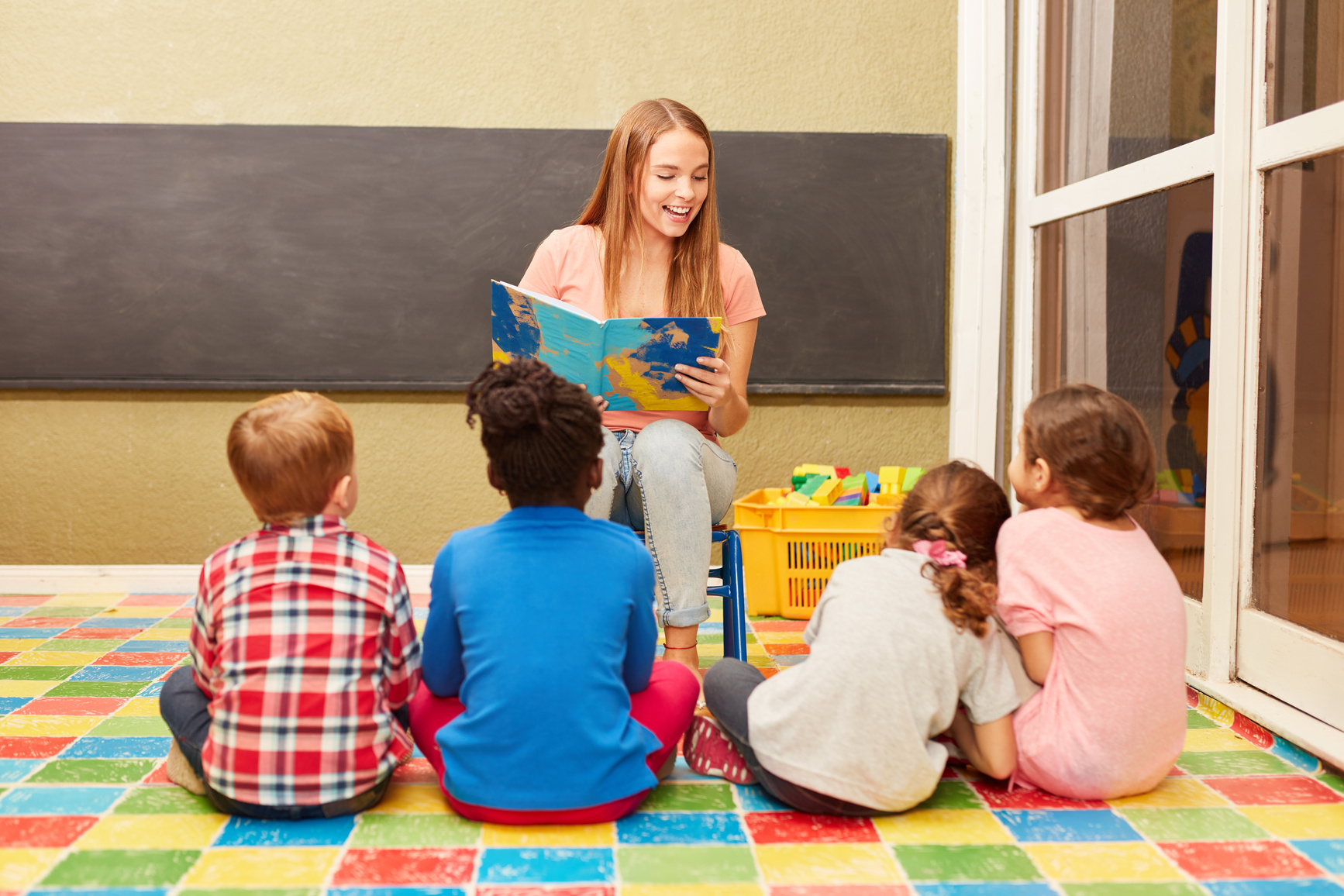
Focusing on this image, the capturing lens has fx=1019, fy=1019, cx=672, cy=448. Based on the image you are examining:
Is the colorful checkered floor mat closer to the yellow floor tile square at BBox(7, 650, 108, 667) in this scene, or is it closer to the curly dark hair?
the curly dark hair

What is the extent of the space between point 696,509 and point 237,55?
2050mm

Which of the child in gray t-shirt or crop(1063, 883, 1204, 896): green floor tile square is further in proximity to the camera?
the child in gray t-shirt

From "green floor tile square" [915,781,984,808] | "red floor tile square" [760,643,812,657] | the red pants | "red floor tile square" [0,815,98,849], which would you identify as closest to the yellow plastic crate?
"red floor tile square" [760,643,812,657]

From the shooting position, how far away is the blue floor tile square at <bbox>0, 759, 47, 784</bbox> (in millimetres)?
1502

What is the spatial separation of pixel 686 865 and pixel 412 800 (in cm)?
43

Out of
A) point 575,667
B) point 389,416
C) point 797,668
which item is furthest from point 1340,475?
Result: point 389,416

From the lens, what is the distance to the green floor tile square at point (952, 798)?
1.42m

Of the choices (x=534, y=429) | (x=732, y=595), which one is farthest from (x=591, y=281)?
(x=534, y=429)

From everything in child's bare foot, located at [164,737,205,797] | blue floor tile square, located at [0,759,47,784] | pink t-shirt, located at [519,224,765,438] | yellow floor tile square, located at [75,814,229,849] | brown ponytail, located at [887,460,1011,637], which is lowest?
blue floor tile square, located at [0,759,47,784]

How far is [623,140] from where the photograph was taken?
2.03 metres

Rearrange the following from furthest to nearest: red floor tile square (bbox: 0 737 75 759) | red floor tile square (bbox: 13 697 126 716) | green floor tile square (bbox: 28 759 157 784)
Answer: red floor tile square (bbox: 13 697 126 716) → red floor tile square (bbox: 0 737 75 759) → green floor tile square (bbox: 28 759 157 784)

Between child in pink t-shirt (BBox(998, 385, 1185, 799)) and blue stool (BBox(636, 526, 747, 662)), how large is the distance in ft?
2.25

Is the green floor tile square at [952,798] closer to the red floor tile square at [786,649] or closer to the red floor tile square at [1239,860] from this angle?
the red floor tile square at [1239,860]

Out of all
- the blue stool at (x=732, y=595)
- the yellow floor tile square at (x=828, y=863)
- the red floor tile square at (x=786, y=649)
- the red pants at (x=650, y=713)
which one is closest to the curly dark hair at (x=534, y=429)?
the red pants at (x=650, y=713)
